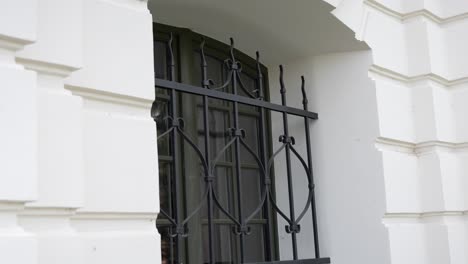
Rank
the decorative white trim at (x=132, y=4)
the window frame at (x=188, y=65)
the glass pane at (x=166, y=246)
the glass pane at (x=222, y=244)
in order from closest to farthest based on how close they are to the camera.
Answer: the decorative white trim at (x=132, y=4) → the glass pane at (x=166, y=246) → the window frame at (x=188, y=65) → the glass pane at (x=222, y=244)

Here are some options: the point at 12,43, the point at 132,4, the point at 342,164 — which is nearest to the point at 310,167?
the point at 342,164

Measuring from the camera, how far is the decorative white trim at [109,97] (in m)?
2.11

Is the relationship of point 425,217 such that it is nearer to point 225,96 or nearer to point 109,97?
point 225,96

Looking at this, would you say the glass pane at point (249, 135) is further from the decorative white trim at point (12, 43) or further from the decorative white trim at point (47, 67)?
the decorative white trim at point (12, 43)

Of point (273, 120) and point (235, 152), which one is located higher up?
point (273, 120)

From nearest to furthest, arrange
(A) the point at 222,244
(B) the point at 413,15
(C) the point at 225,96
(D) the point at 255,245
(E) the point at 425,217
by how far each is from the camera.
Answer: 1. (C) the point at 225,96
2. (A) the point at 222,244
3. (D) the point at 255,245
4. (E) the point at 425,217
5. (B) the point at 413,15

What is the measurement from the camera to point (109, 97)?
2199 mm

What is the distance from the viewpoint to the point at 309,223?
3.52m

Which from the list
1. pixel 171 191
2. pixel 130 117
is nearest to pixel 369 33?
pixel 171 191

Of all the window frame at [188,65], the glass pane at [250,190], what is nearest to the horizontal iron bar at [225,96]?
the window frame at [188,65]

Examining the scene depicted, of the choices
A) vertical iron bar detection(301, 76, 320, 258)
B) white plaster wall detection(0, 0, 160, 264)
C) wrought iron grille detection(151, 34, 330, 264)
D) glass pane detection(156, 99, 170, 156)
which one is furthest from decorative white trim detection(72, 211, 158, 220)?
vertical iron bar detection(301, 76, 320, 258)

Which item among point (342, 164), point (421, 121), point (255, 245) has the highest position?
point (421, 121)

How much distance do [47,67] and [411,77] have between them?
2371mm

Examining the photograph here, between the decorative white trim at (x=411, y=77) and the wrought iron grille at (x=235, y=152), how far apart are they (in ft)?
1.30
